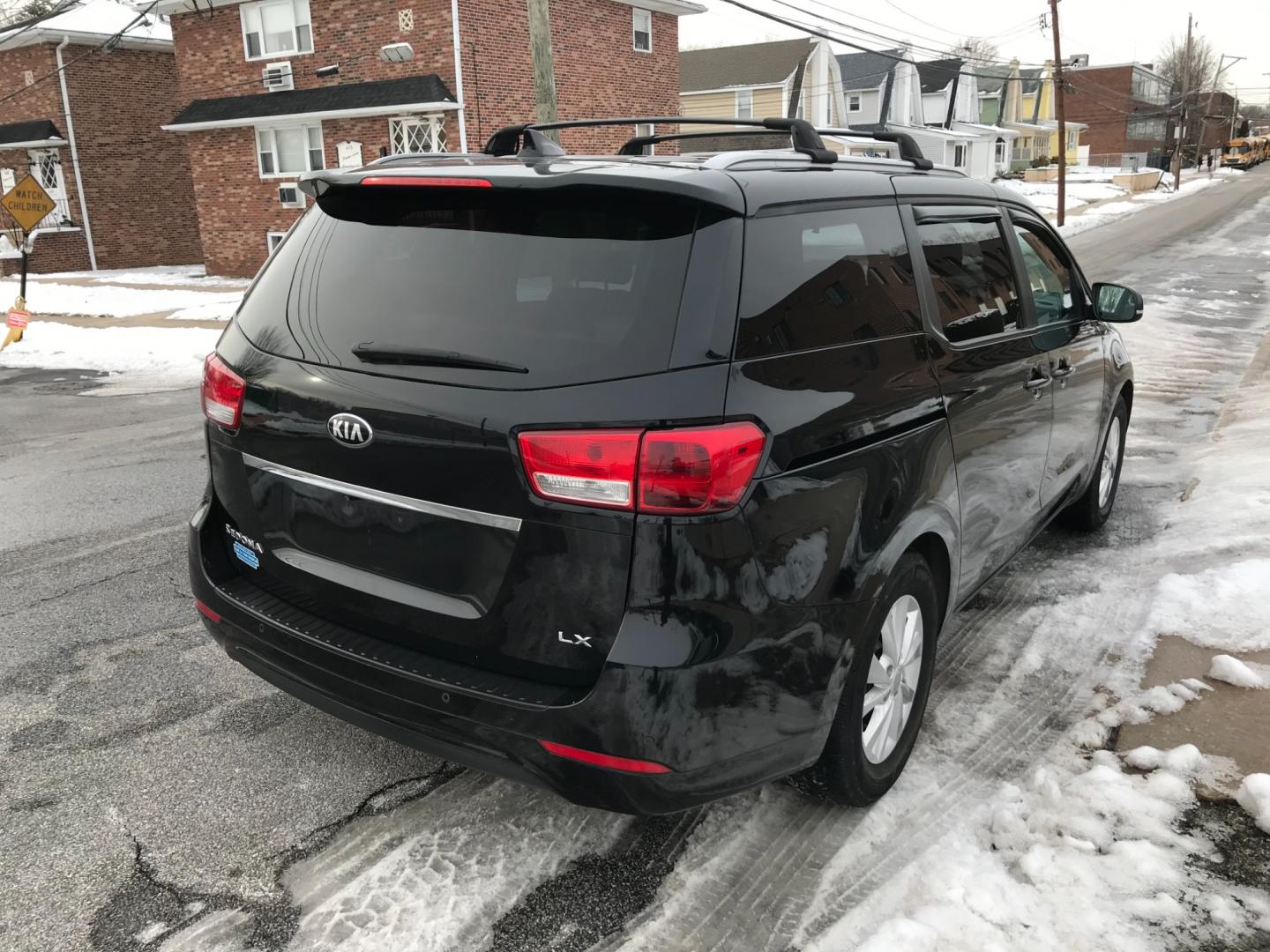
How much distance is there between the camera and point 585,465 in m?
2.22

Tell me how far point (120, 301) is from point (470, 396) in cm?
2112

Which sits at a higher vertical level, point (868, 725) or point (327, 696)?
point (327, 696)

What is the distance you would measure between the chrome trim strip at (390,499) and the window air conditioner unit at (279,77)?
25.0 metres

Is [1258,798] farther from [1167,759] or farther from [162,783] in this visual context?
[162,783]

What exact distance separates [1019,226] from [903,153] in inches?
28.4

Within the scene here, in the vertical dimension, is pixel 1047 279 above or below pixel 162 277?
above

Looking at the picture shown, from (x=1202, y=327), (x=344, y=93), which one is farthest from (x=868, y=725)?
(x=344, y=93)

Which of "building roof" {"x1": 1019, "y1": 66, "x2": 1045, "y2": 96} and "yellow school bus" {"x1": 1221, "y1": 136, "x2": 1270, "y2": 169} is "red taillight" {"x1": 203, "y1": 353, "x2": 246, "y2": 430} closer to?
"building roof" {"x1": 1019, "y1": 66, "x2": 1045, "y2": 96}

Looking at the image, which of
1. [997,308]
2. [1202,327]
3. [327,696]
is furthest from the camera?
[1202,327]

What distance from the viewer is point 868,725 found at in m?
2.91

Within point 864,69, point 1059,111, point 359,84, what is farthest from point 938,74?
point 359,84

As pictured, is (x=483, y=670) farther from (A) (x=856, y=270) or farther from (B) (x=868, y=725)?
(A) (x=856, y=270)

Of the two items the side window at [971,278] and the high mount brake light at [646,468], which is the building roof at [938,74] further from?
the high mount brake light at [646,468]

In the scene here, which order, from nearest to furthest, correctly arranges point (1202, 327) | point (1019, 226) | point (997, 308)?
point (997, 308), point (1019, 226), point (1202, 327)
